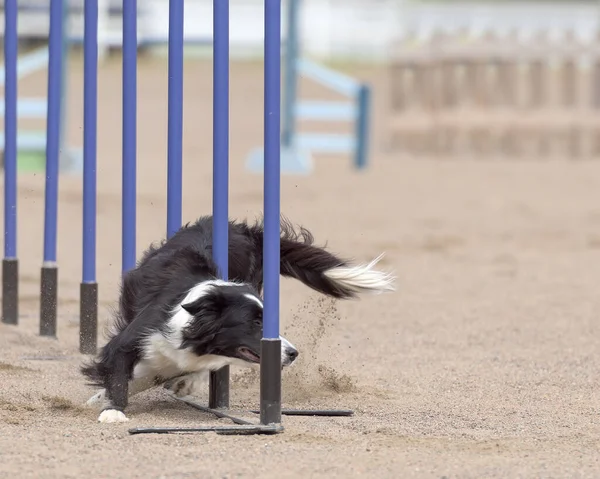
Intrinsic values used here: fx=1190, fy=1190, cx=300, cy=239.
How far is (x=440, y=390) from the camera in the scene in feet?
17.0

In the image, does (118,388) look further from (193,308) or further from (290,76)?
(290,76)

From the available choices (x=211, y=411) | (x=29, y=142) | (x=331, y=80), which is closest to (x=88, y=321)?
(x=211, y=411)

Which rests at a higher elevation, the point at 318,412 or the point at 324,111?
the point at 324,111

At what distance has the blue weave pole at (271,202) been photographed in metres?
4.18

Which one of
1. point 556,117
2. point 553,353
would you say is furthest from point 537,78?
point 553,353

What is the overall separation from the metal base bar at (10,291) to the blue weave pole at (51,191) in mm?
267

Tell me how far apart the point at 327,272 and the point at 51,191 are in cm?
187

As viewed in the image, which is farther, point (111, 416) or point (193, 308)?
point (111, 416)

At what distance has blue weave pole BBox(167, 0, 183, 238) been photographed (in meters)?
5.09

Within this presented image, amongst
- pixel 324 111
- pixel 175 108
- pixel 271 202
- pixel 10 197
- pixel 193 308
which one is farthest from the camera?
pixel 324 111

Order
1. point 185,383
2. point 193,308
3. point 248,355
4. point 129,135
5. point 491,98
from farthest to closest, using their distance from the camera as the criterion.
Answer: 1. point 491,98
2. point 129,135
3. point 185,383
4. point 248,355
5. point 193,308

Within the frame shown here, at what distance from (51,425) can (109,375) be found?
33 cm

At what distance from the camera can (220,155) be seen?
4613mm

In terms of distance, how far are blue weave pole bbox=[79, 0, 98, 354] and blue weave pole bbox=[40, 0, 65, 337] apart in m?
0.31
